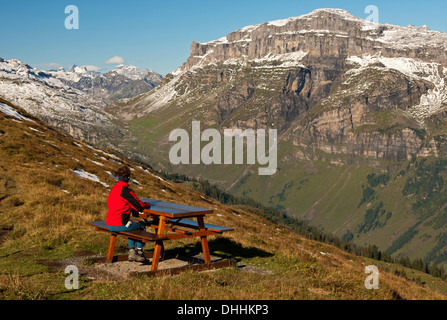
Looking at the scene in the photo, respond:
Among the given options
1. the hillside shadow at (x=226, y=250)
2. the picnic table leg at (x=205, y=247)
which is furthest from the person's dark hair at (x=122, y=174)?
the hillside shadow at (x=226, y=250)

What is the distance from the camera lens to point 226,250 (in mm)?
21703

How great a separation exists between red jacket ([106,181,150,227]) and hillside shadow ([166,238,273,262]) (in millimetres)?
3958

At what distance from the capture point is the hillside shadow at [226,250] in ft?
67.6

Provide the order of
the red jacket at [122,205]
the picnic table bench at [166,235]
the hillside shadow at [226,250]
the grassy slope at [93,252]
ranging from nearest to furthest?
the grassy slope at [93,252], the picnic table bench at [166,235], the red jacket at [122,205], the hillside shadow at [226,250]

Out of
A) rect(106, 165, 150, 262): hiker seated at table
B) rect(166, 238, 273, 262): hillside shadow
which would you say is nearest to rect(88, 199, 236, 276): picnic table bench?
rect(106, 165, 150, 262): hiker seated at table

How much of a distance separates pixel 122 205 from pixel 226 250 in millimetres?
6603

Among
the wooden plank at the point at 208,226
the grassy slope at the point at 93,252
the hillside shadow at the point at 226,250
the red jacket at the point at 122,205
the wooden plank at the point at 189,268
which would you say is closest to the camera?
the grassy slope at the point at 93,252

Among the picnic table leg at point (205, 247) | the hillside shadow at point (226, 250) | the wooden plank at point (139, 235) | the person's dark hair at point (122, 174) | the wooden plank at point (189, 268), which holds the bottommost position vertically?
the hillside shadow at point (226, 250)

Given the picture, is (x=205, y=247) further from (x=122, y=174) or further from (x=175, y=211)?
(x=122, y=174)

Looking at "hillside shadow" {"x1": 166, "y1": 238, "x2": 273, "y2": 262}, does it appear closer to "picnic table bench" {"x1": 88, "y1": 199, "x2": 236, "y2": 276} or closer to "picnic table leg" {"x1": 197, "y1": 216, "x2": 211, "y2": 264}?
"picnic table bench" {"x1": 88, "y1": 199, "x2": 236, "y2": 276}

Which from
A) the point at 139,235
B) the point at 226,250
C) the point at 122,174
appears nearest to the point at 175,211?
the point at 139,235

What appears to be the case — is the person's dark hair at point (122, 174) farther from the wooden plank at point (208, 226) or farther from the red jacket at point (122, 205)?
the wooden plank at point (208, 226)
